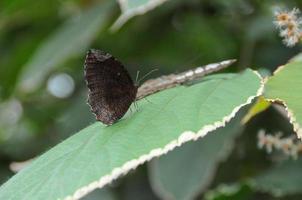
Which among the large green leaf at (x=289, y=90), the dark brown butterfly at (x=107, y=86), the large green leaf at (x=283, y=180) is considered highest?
the dark brown butterfly at (x=107, y=86)

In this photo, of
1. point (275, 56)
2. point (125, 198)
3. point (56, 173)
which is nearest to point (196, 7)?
point (275, 56)

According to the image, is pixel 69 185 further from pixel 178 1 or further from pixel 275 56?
pixel 178 1

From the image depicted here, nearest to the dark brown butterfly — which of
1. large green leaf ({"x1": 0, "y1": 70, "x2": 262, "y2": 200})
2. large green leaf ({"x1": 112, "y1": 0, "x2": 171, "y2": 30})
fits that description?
large green leaf ({"x1": 0, "y1": 70, "x2": 262, "y2": 200})

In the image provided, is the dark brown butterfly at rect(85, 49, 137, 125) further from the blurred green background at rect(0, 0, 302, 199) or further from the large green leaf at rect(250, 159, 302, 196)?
the blurred green background at rect(0, 0, 302, 199)

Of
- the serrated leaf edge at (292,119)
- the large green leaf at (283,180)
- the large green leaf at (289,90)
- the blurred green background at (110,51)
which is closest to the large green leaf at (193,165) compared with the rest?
the large green leaf at (283,180)

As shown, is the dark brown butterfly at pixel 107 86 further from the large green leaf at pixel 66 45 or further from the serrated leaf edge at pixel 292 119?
the large green leaf at pixel 66 45

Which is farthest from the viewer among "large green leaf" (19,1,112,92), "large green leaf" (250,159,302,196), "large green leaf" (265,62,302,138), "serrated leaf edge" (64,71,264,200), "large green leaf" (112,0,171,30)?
"large green leaf" (19,1,112,92)

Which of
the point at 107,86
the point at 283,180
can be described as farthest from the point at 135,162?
the point at 283,180
